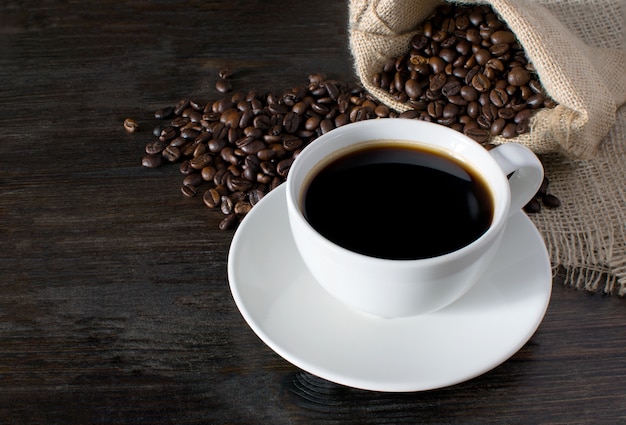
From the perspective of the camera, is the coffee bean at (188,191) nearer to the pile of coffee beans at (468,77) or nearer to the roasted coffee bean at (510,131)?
the pile of coffee beans at (468,77)

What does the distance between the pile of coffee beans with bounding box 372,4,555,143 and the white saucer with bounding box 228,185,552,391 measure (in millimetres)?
374

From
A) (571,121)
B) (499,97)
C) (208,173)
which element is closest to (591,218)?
(571,121)

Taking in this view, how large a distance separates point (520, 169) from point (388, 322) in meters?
0.31

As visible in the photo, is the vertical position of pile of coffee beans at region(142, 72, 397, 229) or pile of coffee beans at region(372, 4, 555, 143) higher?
pile of coffee beans at region(372, 4, 555, 143)

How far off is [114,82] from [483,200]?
114 cm

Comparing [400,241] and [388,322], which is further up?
[400,241]

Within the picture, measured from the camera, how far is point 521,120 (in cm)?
145

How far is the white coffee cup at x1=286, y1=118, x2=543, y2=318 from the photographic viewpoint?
927mm

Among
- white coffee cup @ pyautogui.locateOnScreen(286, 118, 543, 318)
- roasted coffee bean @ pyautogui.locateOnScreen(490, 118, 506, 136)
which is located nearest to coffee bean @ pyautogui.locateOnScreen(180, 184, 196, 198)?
white coffee cup @ pyautogui.locateOnScreen(286, 118, 543, 318)

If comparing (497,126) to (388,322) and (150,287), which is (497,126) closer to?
(388,322)

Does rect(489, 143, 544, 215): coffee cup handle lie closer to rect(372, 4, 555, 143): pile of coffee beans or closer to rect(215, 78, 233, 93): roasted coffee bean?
rect(372, 4, 555, 143): pile of coffee beans

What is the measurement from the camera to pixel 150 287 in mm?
1276

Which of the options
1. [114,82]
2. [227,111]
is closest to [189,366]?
[227,111]

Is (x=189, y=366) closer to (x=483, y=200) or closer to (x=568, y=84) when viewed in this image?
(x=483, y=200)
